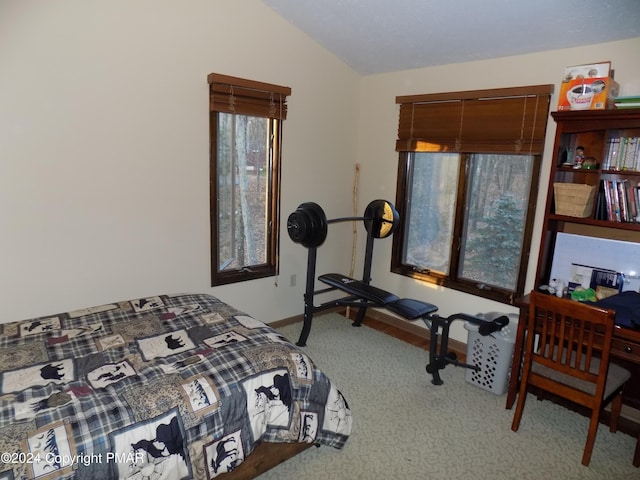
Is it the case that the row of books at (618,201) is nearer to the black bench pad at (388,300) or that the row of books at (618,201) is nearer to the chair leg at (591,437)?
the chair leg at (591,437)

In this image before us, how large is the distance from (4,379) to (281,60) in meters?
2.90

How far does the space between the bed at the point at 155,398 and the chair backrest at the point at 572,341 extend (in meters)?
1.17

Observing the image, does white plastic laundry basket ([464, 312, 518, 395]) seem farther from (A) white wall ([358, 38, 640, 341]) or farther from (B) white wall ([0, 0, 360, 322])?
(B) white wall ([0, 0, 360, 322])

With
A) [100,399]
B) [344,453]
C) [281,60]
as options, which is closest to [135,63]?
[281,60]

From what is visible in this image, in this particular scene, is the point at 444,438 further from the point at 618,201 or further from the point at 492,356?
the point at 618,201

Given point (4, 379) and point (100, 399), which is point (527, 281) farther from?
point (4, 379)

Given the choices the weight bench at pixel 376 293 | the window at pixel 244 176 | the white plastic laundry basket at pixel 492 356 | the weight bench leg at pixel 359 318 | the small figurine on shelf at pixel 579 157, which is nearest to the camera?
the small figurine on shelf at pixel 579 157

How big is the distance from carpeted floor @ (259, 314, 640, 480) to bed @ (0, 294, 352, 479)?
0.18 metres

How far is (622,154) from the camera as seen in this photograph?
2551mm

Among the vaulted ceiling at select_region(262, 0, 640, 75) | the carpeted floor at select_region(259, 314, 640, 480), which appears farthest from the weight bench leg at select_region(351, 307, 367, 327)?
the vaulted ceiling at select_region(262, 0, 640, 75)

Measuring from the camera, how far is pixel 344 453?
7.60 feet

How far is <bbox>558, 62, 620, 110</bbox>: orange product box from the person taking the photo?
8.07 ft

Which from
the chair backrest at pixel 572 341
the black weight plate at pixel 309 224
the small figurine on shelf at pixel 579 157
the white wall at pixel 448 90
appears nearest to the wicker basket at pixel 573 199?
the small figurine on shelf at pixel 579 157

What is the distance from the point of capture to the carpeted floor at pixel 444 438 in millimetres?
2205
